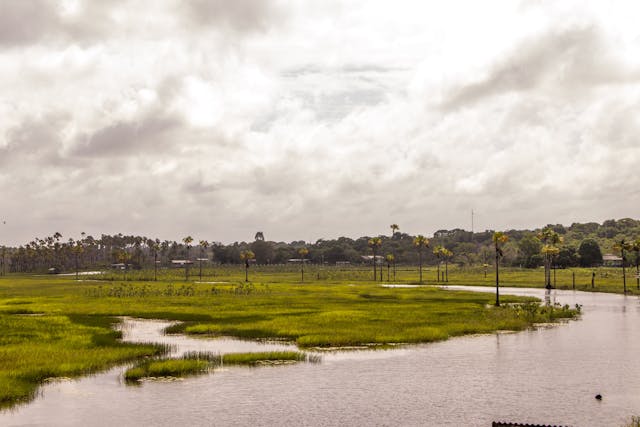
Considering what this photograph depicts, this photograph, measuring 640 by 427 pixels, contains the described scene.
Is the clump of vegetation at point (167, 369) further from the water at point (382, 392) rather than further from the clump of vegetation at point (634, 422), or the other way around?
the clump of vegetation at point (634, 422)

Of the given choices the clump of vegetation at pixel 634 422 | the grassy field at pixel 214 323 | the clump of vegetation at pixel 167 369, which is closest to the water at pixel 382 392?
the clump of vegetation at pixel 634 422

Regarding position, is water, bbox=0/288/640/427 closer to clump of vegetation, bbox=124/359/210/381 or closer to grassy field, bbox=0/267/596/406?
clump of vegetation, bbox=124/359/210/381

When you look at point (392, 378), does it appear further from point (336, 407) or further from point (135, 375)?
point (135, 375)

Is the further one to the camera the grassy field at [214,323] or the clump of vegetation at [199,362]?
the grassy field at [214,323]

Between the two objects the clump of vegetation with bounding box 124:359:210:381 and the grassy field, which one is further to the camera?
the grassy field

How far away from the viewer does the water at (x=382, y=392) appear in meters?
30.5

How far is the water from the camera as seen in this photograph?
30484 millimetres

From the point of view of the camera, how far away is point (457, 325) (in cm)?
6366

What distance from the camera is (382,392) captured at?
35.7 m

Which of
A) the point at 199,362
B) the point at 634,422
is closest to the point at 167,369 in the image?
the point at 199,362

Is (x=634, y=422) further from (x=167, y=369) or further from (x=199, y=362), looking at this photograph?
(x=167, y=369)

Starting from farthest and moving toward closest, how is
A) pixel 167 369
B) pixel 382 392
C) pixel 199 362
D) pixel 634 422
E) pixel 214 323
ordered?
pixel 214 323
pixel 199 362
pixel 167 369
pixel 382 392
pixel 634 422

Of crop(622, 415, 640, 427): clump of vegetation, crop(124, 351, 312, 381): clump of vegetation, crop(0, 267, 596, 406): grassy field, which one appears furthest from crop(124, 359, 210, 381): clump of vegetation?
crop(622, 415, 640, 427): clump of vegetation

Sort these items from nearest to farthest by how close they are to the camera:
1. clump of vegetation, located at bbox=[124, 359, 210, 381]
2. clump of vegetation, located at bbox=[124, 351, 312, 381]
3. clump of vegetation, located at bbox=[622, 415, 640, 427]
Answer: clump of vegetation, located at bbox=[622, 415, 640, 427] → clump of vegetation, located at bbox=[124, 359, 210, 381] → clump of vegetation, located at bbox=[124, 351, 312, 381]
